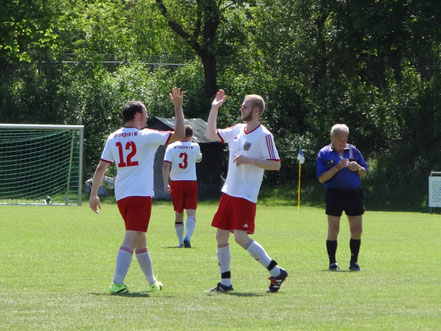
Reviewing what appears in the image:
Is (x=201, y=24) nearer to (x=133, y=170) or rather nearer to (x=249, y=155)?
(x=249, y=155)

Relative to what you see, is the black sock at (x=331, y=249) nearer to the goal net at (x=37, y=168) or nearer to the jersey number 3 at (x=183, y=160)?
the jersey number 3 at (x=183, y=160)

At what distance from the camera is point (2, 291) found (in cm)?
908

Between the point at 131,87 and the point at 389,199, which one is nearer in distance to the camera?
the point at 389,199

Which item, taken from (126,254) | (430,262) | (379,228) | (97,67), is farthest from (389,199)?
(126,254)

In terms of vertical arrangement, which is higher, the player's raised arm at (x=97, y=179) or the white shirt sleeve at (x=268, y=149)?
the white shirt sleeve at (x=268, y=149)

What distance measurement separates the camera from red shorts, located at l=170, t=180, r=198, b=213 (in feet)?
50.3

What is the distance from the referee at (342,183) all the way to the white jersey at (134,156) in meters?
3.20

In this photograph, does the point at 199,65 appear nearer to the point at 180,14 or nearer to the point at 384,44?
the point at 180,14

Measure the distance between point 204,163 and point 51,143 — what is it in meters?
6.26

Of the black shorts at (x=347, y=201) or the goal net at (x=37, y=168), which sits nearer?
the black shorts at (x=347, y=201)

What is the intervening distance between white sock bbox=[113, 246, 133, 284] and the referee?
3463 millimetres

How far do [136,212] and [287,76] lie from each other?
29.8 metres

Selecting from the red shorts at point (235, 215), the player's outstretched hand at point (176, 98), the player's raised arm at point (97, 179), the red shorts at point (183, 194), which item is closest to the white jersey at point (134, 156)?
the player's raised arm at point (97, 179)

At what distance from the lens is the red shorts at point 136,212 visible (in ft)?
29.8
